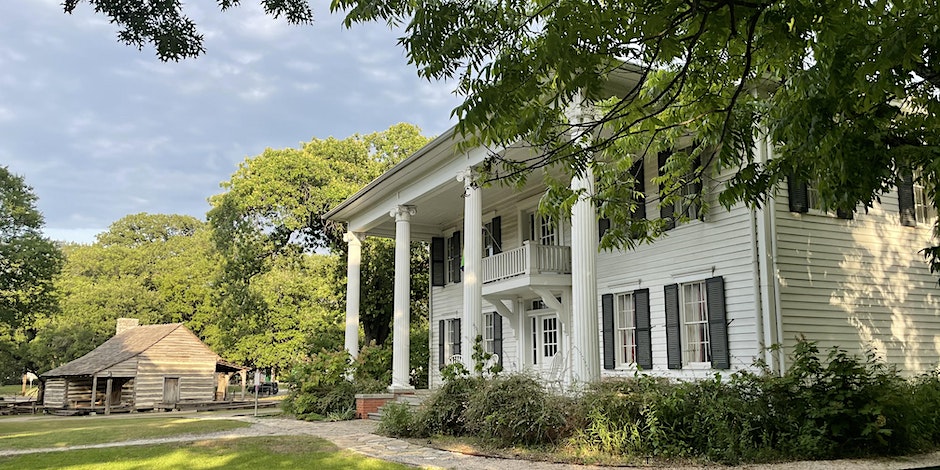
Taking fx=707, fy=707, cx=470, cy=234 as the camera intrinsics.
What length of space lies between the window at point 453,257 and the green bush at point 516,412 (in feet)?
32.3

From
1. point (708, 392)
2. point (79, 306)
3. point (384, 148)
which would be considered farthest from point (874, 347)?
point (79, 306)

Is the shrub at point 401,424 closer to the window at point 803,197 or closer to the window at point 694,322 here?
the window at point 694,322

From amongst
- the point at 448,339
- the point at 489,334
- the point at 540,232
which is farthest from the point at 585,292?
the point at 448,339

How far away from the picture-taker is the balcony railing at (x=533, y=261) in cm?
1507

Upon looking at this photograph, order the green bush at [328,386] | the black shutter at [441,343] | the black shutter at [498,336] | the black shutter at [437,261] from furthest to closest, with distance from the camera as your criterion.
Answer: the black shutter at [437,261] < the black shutter at [441,343] < the black shutter at [498,336] < the green bush at [328,386]

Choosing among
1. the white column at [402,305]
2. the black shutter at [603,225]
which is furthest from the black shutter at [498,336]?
the black shutter at [603,225]

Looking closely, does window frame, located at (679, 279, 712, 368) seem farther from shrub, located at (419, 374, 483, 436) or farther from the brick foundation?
the brick foundation

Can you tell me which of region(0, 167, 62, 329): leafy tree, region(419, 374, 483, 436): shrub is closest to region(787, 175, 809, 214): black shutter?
region(419, 374, 483, 436): shrub

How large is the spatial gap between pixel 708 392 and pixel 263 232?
22929 mm

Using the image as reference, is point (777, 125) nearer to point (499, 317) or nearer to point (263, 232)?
point (499, 317)

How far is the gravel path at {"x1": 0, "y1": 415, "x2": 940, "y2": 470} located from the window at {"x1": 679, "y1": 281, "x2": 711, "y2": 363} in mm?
3847

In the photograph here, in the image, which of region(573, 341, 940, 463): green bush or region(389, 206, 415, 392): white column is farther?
region(389, 206, 415, 392): white column

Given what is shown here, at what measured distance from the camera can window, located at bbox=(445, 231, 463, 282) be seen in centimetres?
2142

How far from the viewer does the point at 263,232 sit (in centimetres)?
2941
